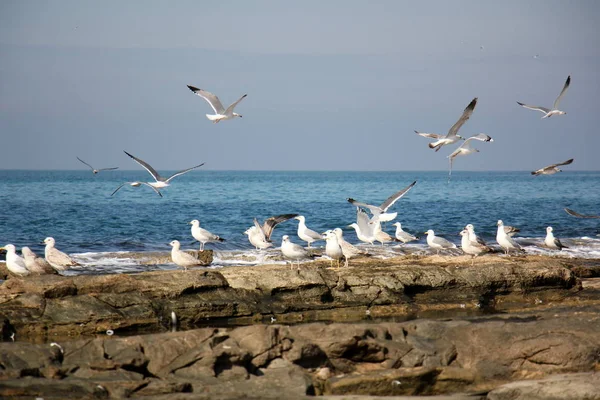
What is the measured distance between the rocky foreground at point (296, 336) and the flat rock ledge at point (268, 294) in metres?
0.02

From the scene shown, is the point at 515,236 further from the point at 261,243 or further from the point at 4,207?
the point at 4,207

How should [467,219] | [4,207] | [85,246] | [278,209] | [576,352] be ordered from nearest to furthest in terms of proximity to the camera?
[576,352]
[85,246]
[467,219]
[4,207]
[278,209]

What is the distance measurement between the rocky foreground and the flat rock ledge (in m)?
0.02

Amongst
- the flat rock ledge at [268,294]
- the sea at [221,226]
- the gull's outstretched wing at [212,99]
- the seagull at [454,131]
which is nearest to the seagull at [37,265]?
the flat rock ledge at [268,294]

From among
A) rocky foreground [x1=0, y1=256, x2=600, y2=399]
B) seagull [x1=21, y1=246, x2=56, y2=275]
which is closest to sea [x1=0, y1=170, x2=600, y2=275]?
seagull [x1=21, y1=246, x2=56, y2=275]

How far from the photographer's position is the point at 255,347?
30.8ft

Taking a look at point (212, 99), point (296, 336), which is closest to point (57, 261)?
point (212, 99)

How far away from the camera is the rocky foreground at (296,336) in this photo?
28.7 feet

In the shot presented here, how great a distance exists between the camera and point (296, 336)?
32.0 ft

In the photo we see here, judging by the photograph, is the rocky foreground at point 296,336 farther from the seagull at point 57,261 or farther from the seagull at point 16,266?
the seagull at point 57,261

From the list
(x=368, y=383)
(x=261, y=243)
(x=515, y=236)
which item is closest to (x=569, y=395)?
(x=368, y=383)

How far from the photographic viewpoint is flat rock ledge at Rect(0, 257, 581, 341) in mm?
12023

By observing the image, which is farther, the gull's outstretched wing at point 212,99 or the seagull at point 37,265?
the gull's outstretched wing at point 212,99

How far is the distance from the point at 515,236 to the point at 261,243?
12.6 meters
